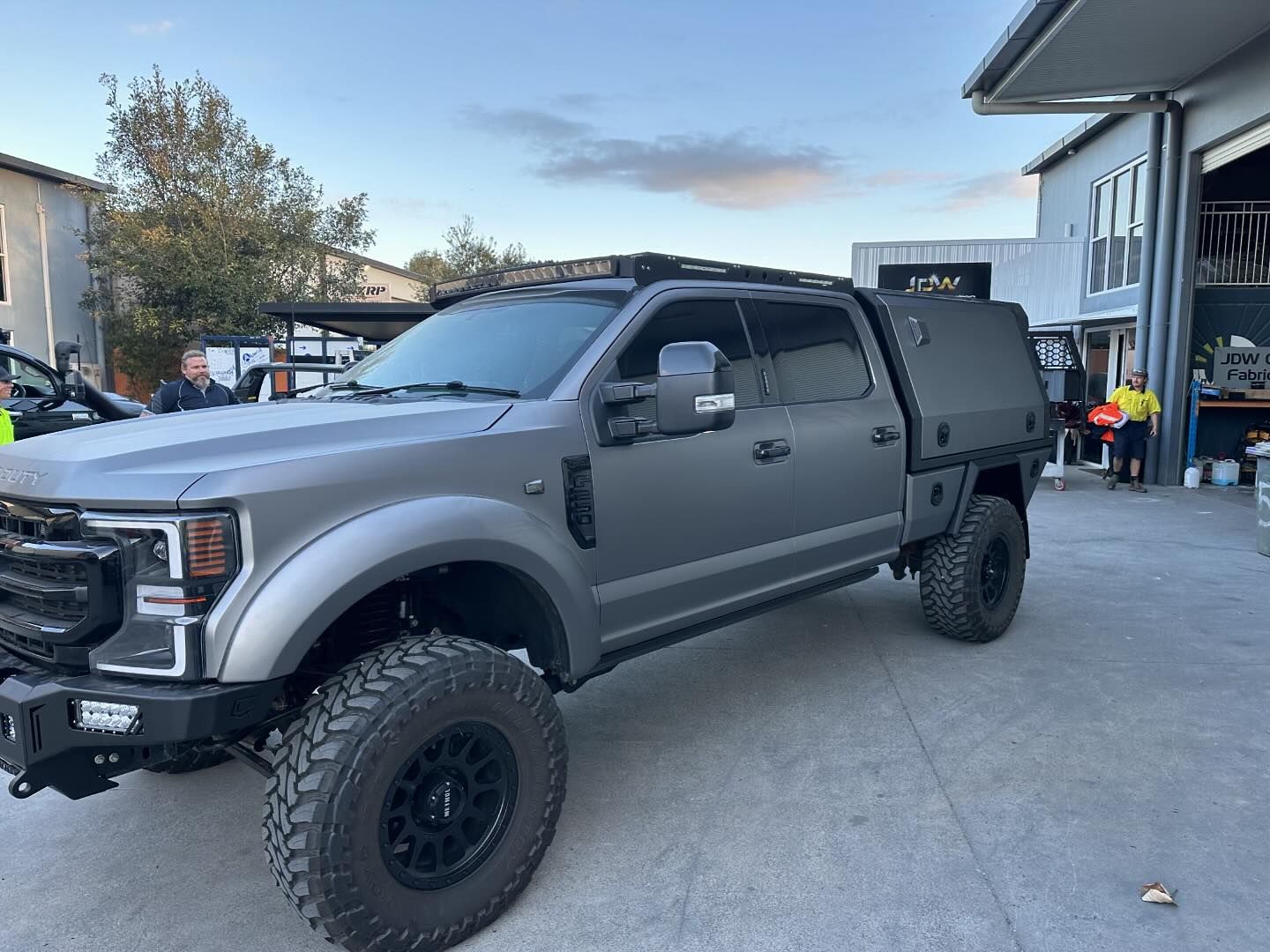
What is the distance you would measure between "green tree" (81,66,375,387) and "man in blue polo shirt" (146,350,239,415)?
52.7ft

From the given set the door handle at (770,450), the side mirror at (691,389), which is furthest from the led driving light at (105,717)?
the door handle at (770,450)

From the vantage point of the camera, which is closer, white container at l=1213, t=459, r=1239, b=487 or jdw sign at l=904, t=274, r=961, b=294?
white container at l=1213, t=459, r=1239, b=487

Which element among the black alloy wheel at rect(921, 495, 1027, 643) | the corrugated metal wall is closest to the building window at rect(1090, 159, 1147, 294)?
the corrugated metal wall

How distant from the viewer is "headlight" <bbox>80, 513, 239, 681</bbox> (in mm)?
2256

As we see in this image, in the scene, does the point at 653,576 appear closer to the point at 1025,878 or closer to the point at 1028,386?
the point at 1025,878

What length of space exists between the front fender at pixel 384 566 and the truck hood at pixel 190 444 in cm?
26

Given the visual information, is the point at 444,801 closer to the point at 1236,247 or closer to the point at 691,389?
the point at 691,389

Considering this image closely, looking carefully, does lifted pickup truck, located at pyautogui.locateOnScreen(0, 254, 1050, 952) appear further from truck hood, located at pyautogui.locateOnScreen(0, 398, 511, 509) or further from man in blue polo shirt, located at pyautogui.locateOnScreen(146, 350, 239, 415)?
man in blue polo shirt, located at pyautogui.locateOnScreen(146, 350, 239, 415)

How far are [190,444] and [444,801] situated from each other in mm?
1255

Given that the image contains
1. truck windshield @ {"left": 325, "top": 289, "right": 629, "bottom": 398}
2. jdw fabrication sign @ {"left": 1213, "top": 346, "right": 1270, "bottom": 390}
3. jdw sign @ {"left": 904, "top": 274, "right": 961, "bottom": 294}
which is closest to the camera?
truck windshield @ {"left": 325, "top": 289, "right": 629, "bottom": 398}

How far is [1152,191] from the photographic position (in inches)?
507

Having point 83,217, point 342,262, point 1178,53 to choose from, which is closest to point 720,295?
point 1178,53

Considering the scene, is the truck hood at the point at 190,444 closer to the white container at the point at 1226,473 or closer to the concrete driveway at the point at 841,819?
the concrete driveway at the point at 841,819

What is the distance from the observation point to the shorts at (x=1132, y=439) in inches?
486
